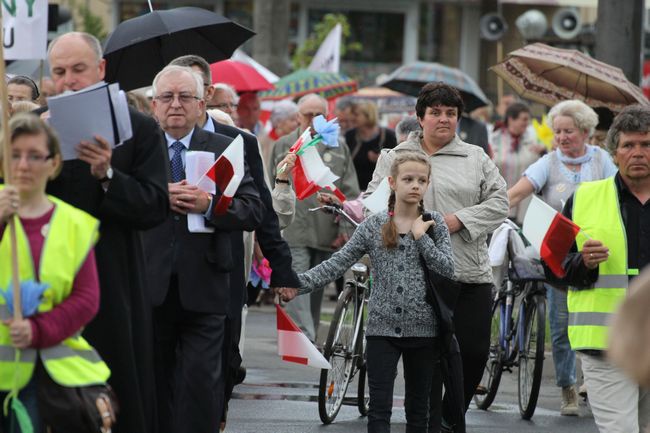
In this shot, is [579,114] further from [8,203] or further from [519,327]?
[8,203]

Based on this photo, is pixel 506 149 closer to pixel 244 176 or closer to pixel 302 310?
pixel 302 310

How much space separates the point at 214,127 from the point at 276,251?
0.72 metres

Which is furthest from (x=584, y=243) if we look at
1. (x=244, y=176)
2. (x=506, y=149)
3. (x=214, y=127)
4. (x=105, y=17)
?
(x=105, y=17)

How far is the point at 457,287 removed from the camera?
7258 mm

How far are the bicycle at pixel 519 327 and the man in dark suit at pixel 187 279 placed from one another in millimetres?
3276

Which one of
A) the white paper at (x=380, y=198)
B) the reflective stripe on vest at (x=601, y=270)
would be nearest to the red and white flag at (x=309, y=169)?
the white paper at (x=380, y=198)

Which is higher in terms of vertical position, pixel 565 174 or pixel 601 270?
pixel 565 174

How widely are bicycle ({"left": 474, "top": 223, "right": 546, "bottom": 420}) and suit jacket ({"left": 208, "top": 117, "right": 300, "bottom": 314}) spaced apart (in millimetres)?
2638

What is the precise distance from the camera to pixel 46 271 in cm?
487

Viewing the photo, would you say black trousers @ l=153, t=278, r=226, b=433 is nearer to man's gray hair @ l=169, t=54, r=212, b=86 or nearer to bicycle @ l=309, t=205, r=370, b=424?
man's gray hair @ l=169, t=54, r=212, b=86

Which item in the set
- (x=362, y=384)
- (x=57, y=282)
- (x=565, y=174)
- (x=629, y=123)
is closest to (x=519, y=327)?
(x=565, y=174)

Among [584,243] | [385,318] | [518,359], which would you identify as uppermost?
[584,243]

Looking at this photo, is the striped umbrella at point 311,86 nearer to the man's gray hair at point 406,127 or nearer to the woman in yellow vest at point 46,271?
the man's gray hair at point 406,127

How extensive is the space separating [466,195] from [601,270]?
138 cm
